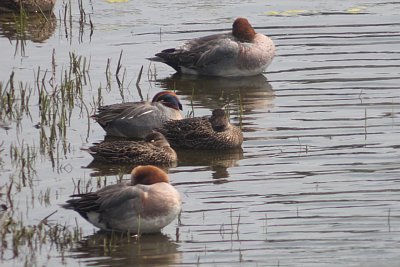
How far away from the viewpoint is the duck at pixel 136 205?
1017cm

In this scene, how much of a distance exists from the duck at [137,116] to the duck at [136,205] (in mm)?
3418

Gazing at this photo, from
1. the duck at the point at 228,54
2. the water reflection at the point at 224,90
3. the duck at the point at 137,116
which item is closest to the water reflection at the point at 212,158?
the duck at the point at 137,116

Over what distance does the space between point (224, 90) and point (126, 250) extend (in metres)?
6.50

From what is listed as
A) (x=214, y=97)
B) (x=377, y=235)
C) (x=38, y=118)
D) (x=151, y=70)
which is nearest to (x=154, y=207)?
(x=377, y=235)

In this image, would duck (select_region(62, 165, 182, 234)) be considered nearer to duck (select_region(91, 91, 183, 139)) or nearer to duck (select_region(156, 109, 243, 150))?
duck (select_region(156, 109, 243, 150))

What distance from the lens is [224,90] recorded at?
53.3 ft

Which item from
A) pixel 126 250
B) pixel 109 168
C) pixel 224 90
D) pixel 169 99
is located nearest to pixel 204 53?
pixel 224 90

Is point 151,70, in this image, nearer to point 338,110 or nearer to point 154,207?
point 338,110

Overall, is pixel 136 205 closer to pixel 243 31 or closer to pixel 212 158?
pixel 212 158

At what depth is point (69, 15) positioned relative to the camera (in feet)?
62.5

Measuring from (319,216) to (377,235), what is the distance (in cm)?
71

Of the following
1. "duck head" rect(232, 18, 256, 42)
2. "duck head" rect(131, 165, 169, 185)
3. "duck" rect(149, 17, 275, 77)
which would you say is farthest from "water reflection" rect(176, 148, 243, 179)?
"duck head" rect(232, 18, 256, 42)

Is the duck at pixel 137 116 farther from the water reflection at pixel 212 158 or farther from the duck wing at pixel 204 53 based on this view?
the duck wing at pixel 204 53

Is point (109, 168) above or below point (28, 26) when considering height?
below
